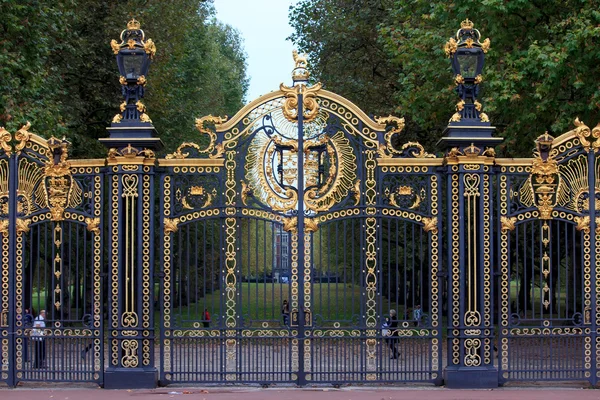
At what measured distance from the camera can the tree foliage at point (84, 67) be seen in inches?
706

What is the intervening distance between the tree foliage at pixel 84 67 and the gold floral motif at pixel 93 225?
19.6 feet

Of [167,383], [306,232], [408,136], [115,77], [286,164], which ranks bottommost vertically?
[167,383]

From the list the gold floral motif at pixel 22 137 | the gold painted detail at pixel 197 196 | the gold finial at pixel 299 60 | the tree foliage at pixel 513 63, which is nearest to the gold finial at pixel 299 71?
Answer: the gold finial at pixel 299 60

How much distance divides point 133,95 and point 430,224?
4.65 metres

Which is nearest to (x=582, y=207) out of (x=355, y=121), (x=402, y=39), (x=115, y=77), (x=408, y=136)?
(x=355, y=121)

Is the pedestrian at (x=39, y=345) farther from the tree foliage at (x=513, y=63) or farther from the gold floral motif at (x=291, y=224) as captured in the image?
the tree foliage at (x=513, y=63)

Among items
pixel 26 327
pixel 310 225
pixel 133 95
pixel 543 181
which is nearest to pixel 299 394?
pixel 310 225

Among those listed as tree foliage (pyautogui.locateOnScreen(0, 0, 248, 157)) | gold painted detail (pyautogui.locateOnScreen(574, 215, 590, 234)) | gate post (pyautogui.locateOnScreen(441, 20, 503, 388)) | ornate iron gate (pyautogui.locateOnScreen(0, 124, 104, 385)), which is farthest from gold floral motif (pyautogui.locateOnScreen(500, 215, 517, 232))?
tree foliage (pyautogui.locateOnScreen(0, 0, 248, 157))

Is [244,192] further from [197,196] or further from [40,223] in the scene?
[40,223]

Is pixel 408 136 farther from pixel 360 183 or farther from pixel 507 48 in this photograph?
pixel 360 183

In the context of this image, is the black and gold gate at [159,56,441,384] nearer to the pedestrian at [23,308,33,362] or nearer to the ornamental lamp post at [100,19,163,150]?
the ornamental lamp post at [100,19,163,150]

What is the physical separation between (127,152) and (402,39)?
10682 millimetres

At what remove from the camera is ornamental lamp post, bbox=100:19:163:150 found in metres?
11.7

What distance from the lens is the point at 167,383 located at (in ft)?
38.2
